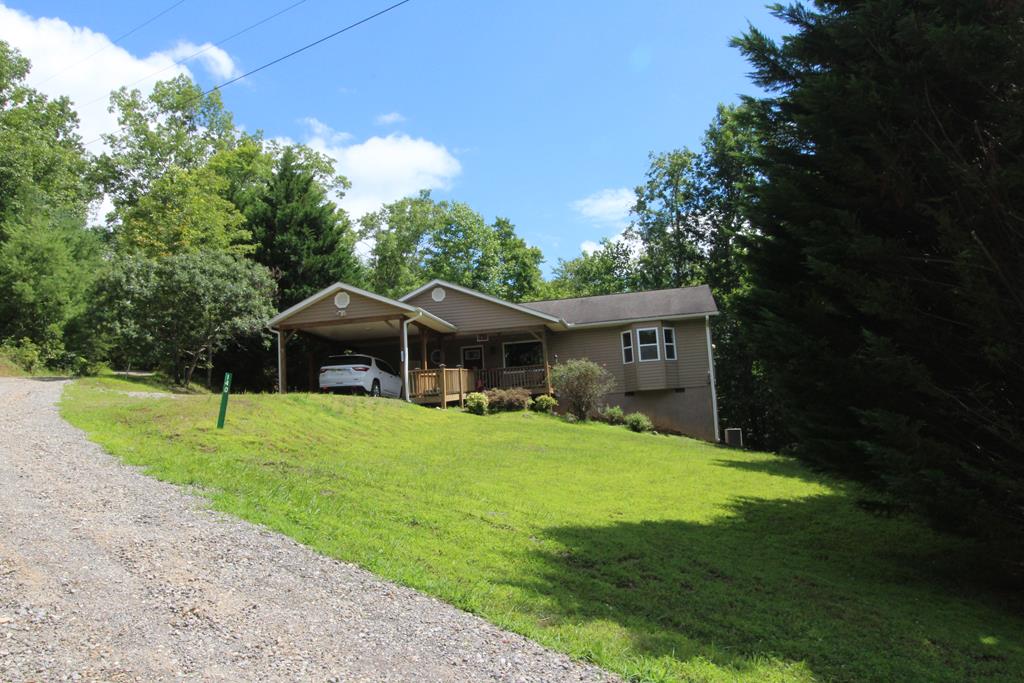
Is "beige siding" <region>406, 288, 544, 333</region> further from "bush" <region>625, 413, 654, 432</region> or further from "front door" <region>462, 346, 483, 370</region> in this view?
"bush" <region>625, 413, 654, 432</region>

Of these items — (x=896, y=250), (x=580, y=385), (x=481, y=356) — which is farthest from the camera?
(x=481, y=356)

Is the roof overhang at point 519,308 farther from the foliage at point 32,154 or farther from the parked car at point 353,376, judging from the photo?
the foliage at point 32,154

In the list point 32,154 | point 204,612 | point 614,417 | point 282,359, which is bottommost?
point 204,612

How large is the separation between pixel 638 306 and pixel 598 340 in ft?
6.50

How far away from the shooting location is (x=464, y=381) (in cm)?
2327

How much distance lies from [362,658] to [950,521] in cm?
577

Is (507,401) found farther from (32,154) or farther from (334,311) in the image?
(32,154)

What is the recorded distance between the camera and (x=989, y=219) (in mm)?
6645

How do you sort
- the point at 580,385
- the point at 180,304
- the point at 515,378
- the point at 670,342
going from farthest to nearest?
the point at 670,342, the point at 515,378, the point at 180,304, the point at 580,385

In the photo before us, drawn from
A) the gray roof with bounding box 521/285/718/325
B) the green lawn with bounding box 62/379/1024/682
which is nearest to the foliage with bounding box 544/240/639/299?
the gray roof with bounding box 521/285/718/325

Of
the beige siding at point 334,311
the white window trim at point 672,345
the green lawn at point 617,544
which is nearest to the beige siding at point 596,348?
the white window trim at point 672,345

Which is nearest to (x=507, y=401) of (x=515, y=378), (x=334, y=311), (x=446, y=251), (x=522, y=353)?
(x=515, y=378)

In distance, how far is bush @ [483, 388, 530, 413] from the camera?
22516 millimetres

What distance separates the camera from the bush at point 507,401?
22.5 m
